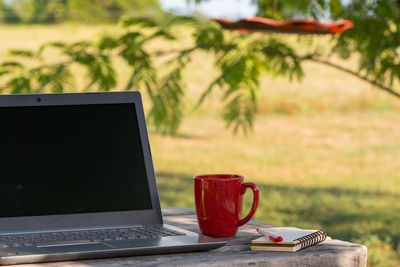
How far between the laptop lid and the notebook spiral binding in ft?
1.05

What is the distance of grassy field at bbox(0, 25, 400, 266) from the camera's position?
5.54 meters

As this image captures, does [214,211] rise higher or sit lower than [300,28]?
lower

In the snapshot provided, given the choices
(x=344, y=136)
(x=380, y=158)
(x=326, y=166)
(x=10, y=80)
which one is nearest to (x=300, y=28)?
(x=10, y=80)

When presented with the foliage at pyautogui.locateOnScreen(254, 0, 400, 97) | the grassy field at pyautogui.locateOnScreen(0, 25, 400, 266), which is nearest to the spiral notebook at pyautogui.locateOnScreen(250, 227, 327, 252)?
the foliage at pyautogui.locateOnScreen(254, 0, 400, 97)

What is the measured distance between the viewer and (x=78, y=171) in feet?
4.52

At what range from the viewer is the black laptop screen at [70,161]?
134 cm

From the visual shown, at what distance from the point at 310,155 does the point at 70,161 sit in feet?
27.2

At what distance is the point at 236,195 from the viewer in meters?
1.33

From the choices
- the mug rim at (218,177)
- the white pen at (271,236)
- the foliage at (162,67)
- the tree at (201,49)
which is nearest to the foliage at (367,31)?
the tree at (201,49)

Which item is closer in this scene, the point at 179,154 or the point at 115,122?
the point at 115,122

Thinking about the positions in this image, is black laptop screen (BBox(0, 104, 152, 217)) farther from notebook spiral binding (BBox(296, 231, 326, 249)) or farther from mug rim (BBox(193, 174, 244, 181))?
notebook spiral binding (BBox(296, 231, 326, 249))

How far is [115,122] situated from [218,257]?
1.37 ft

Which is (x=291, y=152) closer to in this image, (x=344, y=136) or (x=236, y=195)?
(x=344, y=136)

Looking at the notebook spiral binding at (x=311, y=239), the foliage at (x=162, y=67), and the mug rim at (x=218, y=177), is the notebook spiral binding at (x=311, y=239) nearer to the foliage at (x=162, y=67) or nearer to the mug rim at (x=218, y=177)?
the mug rim at (x=218, y=177)
